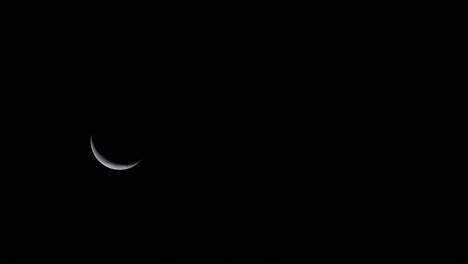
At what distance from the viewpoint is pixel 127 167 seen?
677 centimetres

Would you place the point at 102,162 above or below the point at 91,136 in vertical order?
below

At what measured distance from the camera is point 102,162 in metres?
6.54

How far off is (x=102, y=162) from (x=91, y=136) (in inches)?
18.4

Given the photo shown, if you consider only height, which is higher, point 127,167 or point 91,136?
point 91,136

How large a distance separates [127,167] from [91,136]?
0.73 m

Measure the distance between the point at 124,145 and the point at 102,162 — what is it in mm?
415

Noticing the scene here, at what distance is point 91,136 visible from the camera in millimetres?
6680

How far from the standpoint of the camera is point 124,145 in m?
6.59
